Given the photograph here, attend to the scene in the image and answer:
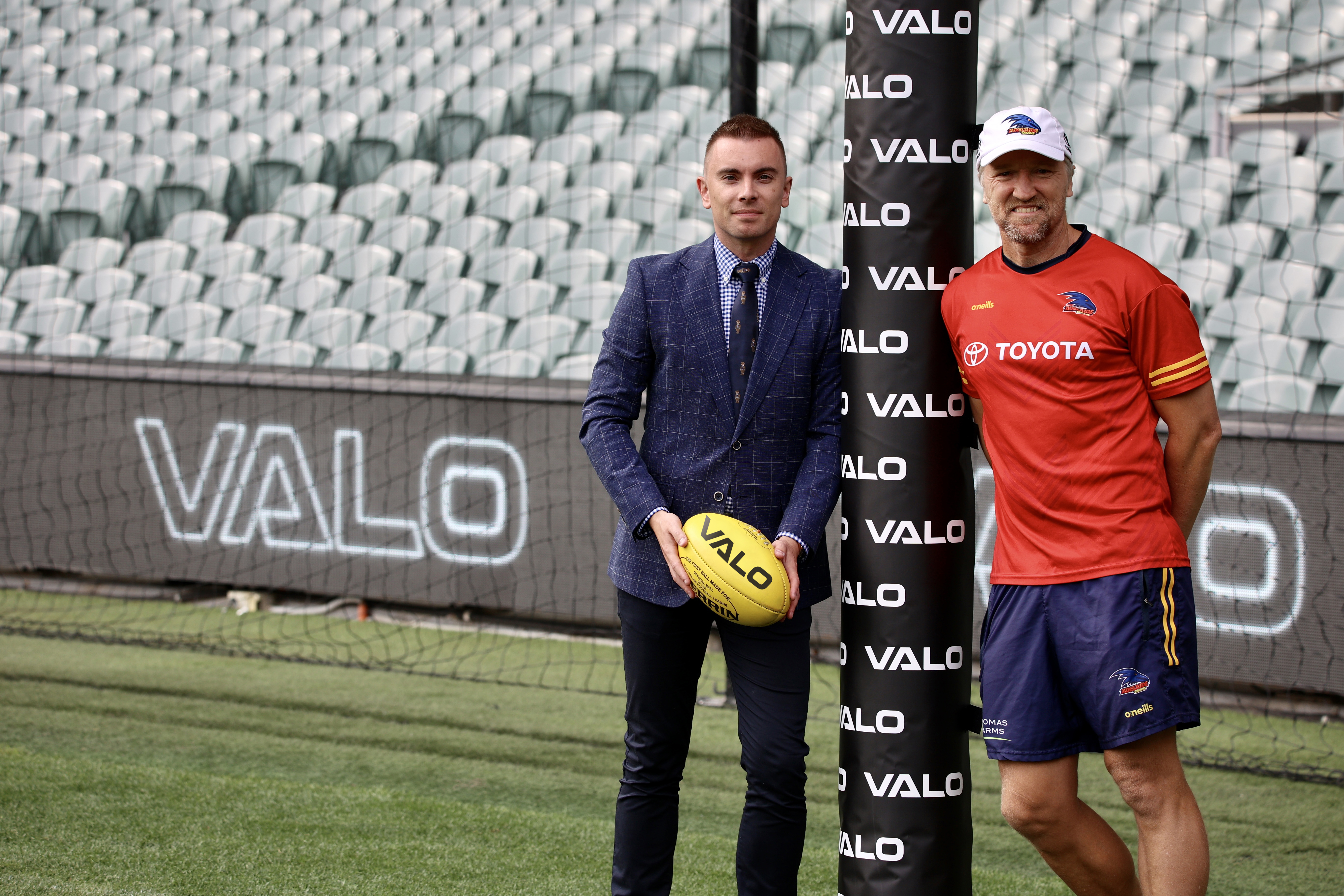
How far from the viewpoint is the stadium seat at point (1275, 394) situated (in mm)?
6020

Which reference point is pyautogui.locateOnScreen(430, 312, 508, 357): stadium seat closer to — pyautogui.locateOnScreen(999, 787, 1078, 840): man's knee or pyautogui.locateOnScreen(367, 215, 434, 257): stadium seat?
pyautogui.locateOnScreen(367, 215, 434, 257): stadium seat

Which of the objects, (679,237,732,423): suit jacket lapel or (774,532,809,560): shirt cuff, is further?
(679,237,732,423): suit jacket lapel

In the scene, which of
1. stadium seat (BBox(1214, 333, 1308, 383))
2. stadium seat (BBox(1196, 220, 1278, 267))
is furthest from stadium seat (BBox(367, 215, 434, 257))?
stadium seat (BBox(1214, 333, 1308, 383))

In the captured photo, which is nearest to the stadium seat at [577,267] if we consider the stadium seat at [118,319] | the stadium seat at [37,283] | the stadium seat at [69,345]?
the stadium seat at [118,319]

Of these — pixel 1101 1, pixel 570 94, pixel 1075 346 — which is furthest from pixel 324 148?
pixel 1075 346

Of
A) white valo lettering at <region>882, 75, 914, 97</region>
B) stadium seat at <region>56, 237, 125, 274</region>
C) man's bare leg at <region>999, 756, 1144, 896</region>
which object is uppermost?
stadium seat at <region>56, 237, 125, 274</region>

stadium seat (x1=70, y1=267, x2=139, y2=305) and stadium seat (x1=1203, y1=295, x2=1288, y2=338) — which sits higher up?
stadium seat (x1=70, y1=267, x2=139, y2=305)

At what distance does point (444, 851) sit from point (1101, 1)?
24.3 ft

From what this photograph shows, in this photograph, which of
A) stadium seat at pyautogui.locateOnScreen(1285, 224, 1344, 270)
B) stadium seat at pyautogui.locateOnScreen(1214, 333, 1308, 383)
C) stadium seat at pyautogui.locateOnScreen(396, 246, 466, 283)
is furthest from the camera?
stadium seat at pyautogui.locateOnScreen(396, 246, 466, 283)

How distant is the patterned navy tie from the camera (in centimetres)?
260

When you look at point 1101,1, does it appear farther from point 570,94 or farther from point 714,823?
point 714,823

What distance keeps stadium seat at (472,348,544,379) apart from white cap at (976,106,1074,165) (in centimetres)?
505

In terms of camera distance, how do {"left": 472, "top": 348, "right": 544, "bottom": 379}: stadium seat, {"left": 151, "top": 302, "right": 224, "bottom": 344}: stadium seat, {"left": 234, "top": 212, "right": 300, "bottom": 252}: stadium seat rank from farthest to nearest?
{"left": 234, "top": 212, "right": 300, "bottom": 252}: stadium seat < {"left": 151, "top": 302, "right": 224, "bottom": 344}: stadium seat < {"left": 472, "top": 348, "right": 544, "bottom": 379}: stadium seat

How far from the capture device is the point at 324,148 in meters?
9.30
